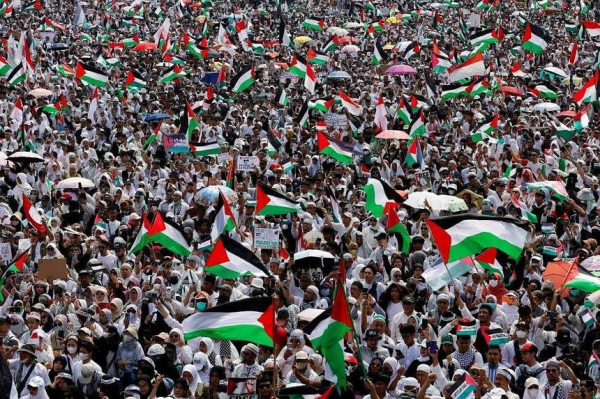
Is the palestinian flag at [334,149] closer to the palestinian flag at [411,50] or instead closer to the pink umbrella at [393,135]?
the pink umbrella at [393,135]

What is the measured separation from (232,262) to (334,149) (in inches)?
257

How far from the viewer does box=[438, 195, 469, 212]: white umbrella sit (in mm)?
14383

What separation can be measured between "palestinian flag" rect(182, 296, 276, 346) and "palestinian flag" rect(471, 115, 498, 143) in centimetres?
1101

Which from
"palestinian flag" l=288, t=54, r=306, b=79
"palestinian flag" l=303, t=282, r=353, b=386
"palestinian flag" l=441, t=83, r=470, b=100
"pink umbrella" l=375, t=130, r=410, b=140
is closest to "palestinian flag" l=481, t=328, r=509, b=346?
"palestinian flag" l=303, t=282, r=353, b=386

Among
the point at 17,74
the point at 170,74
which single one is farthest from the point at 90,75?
the point at 170,74

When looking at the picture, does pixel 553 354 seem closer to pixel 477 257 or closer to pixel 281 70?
pixel 477 257

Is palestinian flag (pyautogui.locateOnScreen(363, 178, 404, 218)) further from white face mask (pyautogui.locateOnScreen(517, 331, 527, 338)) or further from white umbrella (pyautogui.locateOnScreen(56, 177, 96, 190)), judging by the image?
white face mask (pyautogui.locateOnScreen(517, 331, 527, 338))

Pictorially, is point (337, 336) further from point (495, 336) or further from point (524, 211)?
point (524, 211)

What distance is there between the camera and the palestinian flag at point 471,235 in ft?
36.0

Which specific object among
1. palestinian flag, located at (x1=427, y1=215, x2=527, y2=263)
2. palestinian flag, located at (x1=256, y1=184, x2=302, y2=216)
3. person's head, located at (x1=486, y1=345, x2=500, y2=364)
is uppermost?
palestinian flag, located at (x1=427, y1=215, x2=527, y2=263)

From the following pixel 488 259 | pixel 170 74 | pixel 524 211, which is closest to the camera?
pixel 488 259

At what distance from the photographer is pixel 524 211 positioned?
15.3 meters

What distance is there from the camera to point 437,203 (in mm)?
14383

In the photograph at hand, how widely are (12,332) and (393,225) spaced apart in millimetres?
4484
